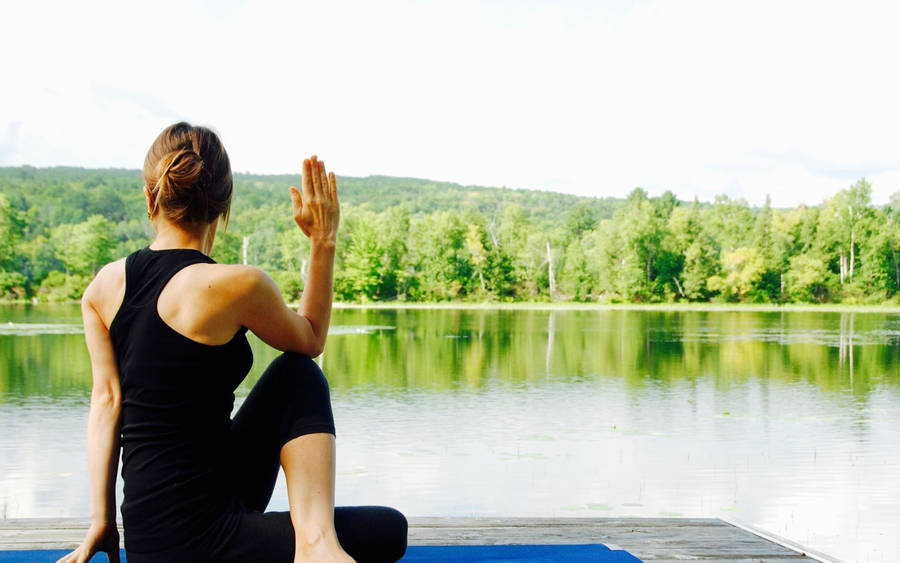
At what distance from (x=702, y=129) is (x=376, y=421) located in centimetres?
8336

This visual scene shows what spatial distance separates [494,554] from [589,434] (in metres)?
6.20

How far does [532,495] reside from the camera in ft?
19.7

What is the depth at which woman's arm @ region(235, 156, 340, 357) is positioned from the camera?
1.36 meters

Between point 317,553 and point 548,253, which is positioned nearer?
point 317,553

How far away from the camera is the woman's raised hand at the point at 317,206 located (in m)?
1.61

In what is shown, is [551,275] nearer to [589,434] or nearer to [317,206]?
[589,434]

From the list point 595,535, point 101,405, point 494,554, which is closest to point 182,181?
point 101,405

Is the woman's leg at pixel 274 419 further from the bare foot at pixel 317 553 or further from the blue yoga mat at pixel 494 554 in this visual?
the blue yoga mat at pixel 494 554

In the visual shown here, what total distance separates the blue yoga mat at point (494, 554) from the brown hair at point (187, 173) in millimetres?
1190

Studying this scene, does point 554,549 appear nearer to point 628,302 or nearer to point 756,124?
point 628,302

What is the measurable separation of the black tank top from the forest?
136ft

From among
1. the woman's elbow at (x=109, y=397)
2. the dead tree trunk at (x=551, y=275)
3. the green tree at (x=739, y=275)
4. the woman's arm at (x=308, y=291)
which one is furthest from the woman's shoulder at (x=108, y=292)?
the dead tree trunk at (x=551, y=275)

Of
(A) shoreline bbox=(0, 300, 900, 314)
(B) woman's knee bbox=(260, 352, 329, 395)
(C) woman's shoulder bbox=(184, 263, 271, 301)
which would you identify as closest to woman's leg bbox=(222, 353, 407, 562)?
(B) woman's knee bbox=(260, 352, 329, 395)

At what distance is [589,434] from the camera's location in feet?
27.6
